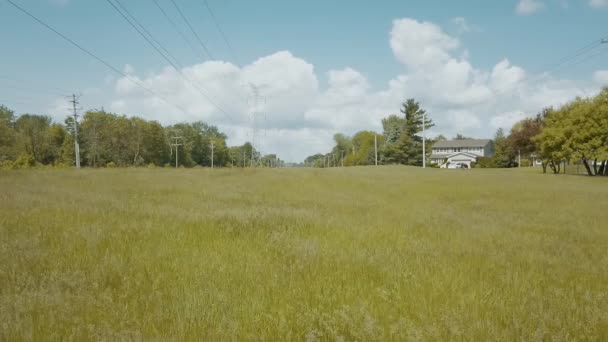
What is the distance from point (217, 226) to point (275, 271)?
3381 millimetres

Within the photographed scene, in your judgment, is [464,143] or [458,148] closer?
[458,148]

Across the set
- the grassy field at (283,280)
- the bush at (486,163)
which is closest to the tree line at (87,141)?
the grassy field at (283,280)

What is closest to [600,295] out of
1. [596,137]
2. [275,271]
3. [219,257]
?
[275,271]

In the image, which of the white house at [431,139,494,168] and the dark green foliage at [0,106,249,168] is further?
the white house at [431,139,494,168]

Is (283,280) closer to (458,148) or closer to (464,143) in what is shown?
(458,148)

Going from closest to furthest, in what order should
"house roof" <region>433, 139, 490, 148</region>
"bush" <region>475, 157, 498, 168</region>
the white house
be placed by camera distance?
"bush" <region>475, 157, 498, 168</region>, the white house, "house roof" <region>433, 139, 490, 148</region>

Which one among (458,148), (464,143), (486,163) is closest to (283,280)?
(486,163)

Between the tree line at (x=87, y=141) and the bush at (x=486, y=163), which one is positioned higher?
the tree line at (x=87, y=141)

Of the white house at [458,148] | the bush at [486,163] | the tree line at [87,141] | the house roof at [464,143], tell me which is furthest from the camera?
the house roof at [464,143]

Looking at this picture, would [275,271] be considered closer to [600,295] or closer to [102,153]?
[600,295]

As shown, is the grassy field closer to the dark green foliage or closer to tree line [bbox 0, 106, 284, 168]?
tree line [bbox 0, 106, 284, 168]

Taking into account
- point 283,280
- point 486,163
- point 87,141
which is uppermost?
point 87,141

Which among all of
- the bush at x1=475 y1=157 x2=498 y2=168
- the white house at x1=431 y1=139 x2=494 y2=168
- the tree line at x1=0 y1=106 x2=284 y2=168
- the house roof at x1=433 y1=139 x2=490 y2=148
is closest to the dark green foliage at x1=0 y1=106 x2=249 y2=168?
the tree line at x1=0 y1=106 x2=284 y2=168

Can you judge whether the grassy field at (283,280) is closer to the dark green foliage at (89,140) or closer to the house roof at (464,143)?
the dark green foliage at (89,140)
